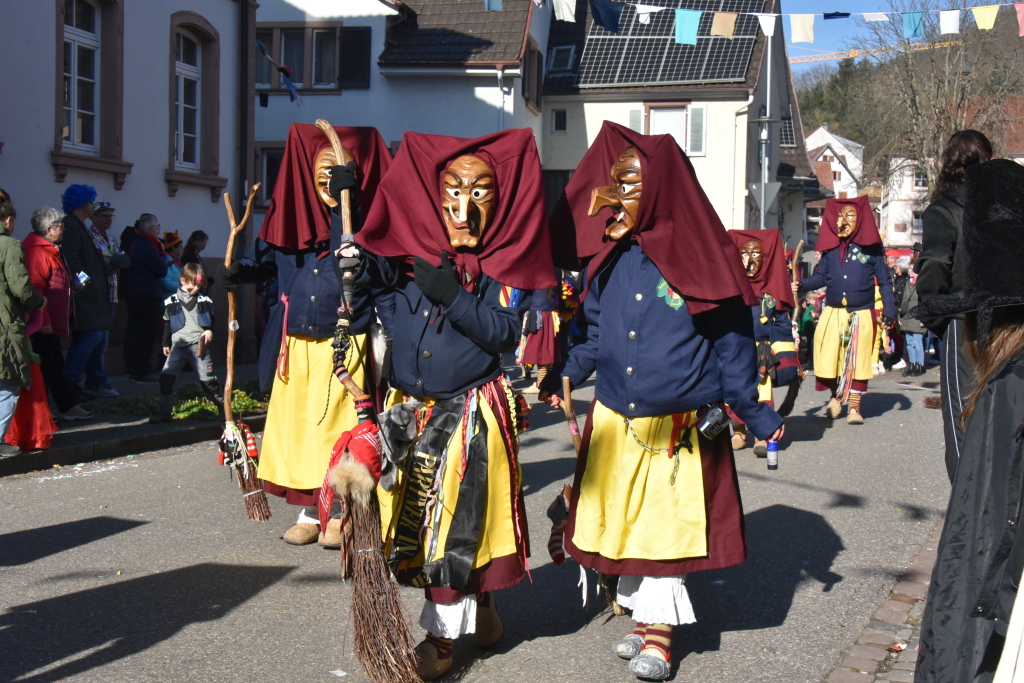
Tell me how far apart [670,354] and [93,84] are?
35.0 feet

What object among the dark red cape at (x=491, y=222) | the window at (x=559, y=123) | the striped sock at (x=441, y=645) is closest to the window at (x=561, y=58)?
the window at (x=559, y=123)

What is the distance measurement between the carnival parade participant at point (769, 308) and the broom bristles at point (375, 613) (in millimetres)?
5753

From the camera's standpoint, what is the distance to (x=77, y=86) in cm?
1252

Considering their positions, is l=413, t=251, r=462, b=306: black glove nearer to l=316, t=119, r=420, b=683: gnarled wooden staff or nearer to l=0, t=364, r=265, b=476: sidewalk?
l=316, t=119, r=420, b=683: gnarled wooden staff

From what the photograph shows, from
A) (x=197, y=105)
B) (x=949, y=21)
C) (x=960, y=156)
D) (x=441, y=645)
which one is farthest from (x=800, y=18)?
(x=441, y=645)

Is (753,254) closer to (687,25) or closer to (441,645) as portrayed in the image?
(687,25)

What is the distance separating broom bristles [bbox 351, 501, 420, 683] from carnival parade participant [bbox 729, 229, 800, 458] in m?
5.75

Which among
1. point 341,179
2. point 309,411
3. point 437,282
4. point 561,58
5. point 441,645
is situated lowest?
point 441,645

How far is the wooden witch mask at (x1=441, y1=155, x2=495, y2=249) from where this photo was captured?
409 cm

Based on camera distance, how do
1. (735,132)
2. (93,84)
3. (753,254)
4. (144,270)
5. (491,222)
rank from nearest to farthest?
(491,222), (753,254), (144,270), (93,84), (735,132)

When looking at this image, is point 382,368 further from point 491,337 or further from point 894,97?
point 894,97

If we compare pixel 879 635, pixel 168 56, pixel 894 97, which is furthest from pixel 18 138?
pixel 894 97

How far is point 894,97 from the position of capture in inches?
1410

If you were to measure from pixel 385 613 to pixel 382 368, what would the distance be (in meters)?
1.95
